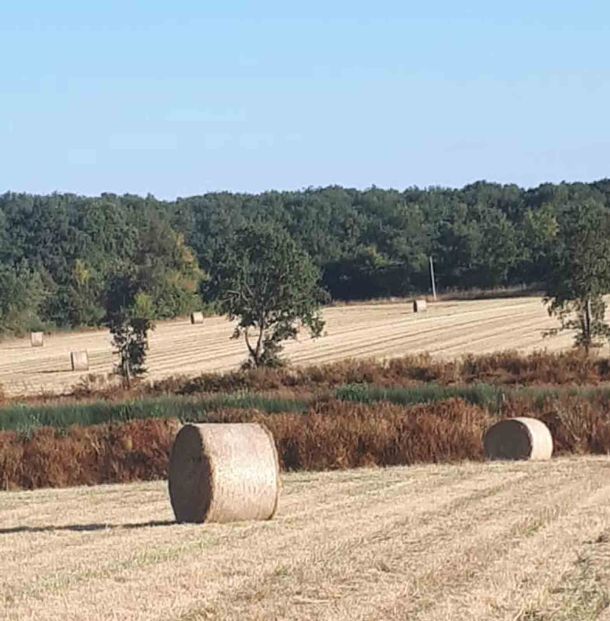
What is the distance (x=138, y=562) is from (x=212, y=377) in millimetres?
30756

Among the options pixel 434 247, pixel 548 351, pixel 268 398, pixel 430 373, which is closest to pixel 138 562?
pixel 268 398

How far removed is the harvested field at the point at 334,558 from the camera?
349 inches

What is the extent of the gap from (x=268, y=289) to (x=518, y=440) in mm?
24630

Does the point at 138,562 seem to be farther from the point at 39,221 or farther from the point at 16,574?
the point at 39,221

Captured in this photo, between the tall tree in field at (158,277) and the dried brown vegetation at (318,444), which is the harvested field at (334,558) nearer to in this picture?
the dried brown vegetation at (318,444)

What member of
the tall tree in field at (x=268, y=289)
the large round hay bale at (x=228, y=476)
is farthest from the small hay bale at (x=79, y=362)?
the large round hay bale at (x=228, y=476)

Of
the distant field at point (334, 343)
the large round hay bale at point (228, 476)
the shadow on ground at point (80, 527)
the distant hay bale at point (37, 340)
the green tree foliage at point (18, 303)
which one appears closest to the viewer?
the large round hay bale at point (228, 476)

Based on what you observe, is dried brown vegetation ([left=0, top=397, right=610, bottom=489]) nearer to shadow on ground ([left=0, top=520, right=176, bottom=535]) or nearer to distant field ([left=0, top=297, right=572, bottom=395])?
shadow on ground ([left=0, top=520, right=176, bottom=535])

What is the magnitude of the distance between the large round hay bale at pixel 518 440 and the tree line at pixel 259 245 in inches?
940

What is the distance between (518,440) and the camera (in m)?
20.1

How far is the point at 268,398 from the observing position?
3125 centimetres

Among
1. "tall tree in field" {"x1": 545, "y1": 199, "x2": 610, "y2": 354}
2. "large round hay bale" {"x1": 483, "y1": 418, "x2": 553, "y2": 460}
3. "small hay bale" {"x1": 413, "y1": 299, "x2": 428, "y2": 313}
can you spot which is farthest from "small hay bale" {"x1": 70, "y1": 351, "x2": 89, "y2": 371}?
"large round hay bale" {"x1": 483, "y1": 418, "x2": 553, "y2": 460}

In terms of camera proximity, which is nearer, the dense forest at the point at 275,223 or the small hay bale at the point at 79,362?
the small hay bale at the point at 79,362

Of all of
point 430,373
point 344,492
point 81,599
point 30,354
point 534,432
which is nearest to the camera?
point 81,599
